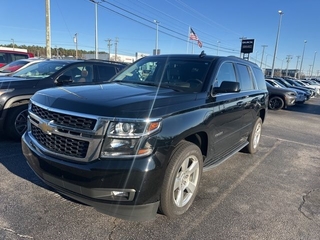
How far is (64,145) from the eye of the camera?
2.47m

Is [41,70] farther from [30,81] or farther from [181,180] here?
[181,180]

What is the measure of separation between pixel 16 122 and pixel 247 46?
31.2m

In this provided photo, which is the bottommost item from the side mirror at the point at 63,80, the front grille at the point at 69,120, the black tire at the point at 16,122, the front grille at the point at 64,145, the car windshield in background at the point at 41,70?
the black tire at the point at 16,122

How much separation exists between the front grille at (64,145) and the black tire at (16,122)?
2.77 m

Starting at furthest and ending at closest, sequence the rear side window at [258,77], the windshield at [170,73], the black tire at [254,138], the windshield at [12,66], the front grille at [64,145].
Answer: the windshield at [12,66] → the rear side window at [258,77] → the black tire at [254,138] → the windshield at [170,73] → the front grille at [64,145]

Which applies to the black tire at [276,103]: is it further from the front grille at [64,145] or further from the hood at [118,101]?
the front grille at [64,145]

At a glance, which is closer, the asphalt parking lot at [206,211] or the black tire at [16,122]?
the asphalt parking lot at [206,211]

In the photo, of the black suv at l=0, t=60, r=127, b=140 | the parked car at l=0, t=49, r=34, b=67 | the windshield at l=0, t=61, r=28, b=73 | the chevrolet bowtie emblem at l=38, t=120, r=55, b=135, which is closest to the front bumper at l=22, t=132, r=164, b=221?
the chevrolet bowtie emblem at l=38, t=120, r=55, b=135

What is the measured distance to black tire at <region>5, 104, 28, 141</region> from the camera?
5008 mm

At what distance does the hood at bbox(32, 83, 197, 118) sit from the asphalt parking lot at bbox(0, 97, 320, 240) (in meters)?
1.22

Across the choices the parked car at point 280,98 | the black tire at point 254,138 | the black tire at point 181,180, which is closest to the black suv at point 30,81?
the black tire at point 181,180

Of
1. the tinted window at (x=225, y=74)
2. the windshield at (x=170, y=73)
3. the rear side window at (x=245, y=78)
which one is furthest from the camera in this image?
the rear side window at (x=245, y=78)

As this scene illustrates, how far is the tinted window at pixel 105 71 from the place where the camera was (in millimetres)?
6512

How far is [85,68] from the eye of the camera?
626cm
